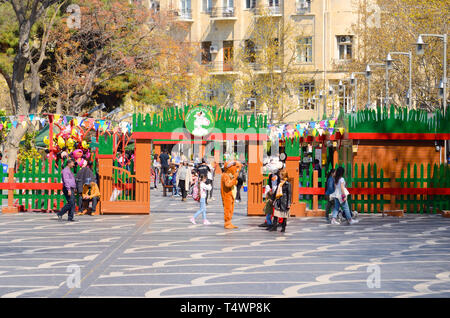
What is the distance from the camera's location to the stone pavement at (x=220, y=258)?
13039 mm

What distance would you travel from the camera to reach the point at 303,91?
252 ft

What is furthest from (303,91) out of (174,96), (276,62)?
(174,96)

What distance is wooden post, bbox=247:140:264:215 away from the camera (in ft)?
89.9

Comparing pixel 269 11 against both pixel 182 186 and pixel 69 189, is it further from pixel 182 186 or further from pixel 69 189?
pixel 69 189

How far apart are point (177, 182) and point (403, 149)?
11.1 metres

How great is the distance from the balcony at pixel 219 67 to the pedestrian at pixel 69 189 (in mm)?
53454

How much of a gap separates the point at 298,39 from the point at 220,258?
5908cm

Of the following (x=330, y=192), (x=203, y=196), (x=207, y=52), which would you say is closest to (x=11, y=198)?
(x=203, y=196)

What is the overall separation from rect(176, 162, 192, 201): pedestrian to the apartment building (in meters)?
36.2

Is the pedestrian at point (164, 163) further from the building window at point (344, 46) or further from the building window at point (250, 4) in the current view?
the building window at point (250, 4)

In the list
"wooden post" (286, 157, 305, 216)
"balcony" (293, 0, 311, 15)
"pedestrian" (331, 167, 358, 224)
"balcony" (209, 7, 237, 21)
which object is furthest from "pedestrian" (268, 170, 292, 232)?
"balcony" (209, 7, 237, 21)

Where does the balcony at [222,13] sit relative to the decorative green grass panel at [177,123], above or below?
above

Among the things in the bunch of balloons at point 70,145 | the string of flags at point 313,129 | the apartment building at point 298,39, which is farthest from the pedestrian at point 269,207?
the apartment building at point 298,39
